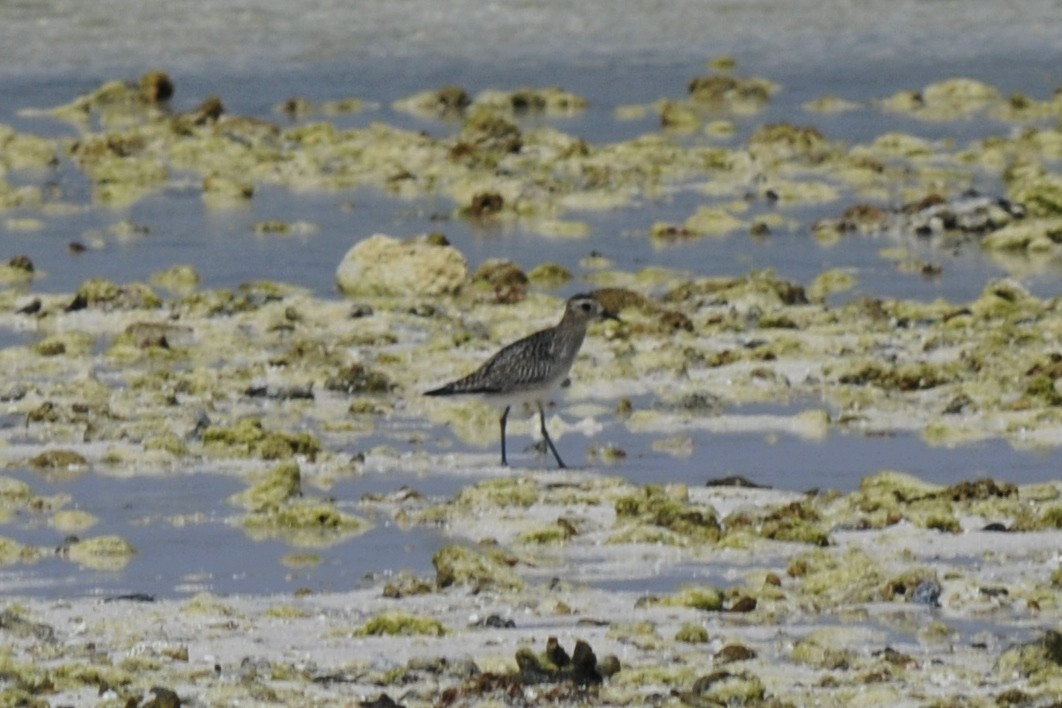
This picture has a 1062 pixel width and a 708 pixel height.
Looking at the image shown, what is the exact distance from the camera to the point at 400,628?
9898 mm

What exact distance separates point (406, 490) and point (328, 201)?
11708 mm

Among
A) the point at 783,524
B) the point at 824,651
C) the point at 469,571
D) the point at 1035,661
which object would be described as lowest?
the point at 783,524

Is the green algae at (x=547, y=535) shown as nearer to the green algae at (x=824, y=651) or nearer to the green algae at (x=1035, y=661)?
the green algae at (x=824, y=651)

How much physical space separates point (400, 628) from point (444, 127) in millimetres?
20247

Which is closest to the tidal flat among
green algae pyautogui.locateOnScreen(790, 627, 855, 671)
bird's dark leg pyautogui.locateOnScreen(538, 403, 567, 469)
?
green algae pyautogui.locateOnScreen(790, 627, 855, 671)

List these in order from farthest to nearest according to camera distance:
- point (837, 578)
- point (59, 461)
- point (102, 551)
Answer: point (59, 461) → point (102, 551) → point (837, 578)

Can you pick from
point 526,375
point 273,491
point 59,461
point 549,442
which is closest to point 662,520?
point 273,491

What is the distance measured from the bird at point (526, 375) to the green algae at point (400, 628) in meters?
3.84

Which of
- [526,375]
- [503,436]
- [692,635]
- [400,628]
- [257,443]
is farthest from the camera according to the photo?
[526,375]

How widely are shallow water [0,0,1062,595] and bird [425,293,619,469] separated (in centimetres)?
29

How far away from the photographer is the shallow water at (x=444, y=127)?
12.3 meters

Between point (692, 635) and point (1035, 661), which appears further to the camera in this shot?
point (692, 635)

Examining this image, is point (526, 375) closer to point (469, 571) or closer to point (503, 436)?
point (503, 436)

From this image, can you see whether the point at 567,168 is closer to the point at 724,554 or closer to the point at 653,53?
the point at 653,53
